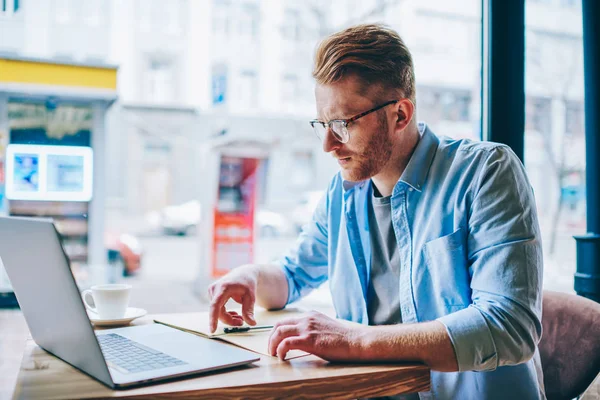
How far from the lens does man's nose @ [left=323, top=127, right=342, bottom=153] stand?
A: 4.42ft

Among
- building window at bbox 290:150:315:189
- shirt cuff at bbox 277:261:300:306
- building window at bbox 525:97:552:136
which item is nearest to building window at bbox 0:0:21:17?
shirt cuff at bbox 277:261:300:306

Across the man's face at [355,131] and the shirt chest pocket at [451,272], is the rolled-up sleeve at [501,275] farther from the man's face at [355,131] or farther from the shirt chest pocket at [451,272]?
the man's face at [355,131]

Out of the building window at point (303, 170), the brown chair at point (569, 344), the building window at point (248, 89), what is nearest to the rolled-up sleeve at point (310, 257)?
the brown chair at point (569, 344)

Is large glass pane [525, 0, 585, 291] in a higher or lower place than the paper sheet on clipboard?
higher

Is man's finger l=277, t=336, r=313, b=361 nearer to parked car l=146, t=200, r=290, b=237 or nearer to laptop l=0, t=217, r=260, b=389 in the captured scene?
laptop l=0, t=217, r=260, b=389

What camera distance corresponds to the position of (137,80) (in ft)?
16.2

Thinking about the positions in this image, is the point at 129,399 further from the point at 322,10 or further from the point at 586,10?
the point at 322,10

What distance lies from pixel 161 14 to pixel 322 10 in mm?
1484

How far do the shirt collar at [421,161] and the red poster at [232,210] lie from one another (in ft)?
14.3

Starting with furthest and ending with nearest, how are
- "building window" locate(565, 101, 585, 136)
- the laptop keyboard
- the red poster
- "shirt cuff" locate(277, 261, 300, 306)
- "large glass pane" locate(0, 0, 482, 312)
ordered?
the red poster, "large glass pane" locate(0, 0, 482, 312), "building window" locate(565, 101, 585, 136), "shirt cuff" locate(277, 261, 300, 306), the laptop keyboard

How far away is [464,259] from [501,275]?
0.14m

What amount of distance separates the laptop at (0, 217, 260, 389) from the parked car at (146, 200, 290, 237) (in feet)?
18.3

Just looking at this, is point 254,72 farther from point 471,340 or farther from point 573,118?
point 471,340

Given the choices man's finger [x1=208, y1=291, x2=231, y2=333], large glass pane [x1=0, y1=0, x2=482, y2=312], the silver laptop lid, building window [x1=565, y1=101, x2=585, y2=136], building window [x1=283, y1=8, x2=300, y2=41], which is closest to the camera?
the silver laptop lid
